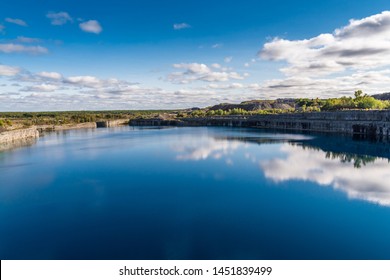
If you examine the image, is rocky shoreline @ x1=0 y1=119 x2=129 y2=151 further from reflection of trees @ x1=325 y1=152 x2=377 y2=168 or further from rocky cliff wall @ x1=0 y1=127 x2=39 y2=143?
reflection of trees @ x1=325 y1=152 x2=377 y2=168

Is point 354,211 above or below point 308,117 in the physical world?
below

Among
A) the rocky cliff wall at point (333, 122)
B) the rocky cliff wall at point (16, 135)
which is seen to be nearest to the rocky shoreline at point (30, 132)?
the rocky cliff wall at point (16, 135)

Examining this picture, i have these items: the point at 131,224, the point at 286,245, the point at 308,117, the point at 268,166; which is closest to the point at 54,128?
the point at 308,117

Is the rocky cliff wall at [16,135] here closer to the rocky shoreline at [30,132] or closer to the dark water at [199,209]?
the rocky shoreline at [30,132]

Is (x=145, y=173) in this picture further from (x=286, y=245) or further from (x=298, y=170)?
(x=286, y=245)

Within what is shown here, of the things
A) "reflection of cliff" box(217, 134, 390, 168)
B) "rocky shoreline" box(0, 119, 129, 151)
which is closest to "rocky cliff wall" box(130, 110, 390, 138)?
"reflection of cliff" box(217, 134, 390, 168)

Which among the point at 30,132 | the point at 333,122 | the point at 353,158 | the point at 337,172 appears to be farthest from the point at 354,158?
the point at 30,132

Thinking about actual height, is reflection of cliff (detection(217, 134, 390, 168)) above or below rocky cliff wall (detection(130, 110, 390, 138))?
below

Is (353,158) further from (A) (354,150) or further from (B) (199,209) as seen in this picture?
(B) (199,209)

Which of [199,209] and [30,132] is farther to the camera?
[30,132]
